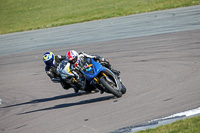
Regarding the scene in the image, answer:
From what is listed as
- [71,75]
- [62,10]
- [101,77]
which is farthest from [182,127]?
[62,10]

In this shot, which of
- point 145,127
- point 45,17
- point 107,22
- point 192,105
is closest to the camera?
point 145,127

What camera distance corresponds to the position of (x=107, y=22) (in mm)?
24984

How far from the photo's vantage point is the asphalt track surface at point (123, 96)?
7688 millimetres

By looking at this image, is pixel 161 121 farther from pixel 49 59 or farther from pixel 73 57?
pixel 49 59

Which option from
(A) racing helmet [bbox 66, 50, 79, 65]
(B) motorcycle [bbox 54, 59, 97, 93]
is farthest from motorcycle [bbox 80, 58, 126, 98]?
(B) motorcycle [bbox 54, 59, 97, 93]

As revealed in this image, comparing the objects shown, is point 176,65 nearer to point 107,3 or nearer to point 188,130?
point 188,130

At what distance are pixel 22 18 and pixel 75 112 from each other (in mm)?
29208

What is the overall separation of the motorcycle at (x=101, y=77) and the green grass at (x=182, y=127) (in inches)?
113

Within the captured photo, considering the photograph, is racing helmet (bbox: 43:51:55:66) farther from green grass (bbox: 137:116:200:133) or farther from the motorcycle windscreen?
green grass (bbox: 137:116:200:133)

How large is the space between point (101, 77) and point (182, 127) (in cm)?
338

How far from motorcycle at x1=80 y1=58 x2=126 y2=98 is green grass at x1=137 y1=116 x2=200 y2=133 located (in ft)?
9.42

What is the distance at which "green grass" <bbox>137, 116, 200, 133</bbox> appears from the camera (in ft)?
18.5

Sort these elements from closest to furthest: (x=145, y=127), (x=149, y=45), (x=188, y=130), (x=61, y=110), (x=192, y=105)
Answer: (x=188, y=130) < (x=145, y=127) < (x=192, y=105) < (x=61, y=110) < (x=149, y=45)

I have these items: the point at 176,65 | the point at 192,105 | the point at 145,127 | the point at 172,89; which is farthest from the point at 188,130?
the point at 176,65
